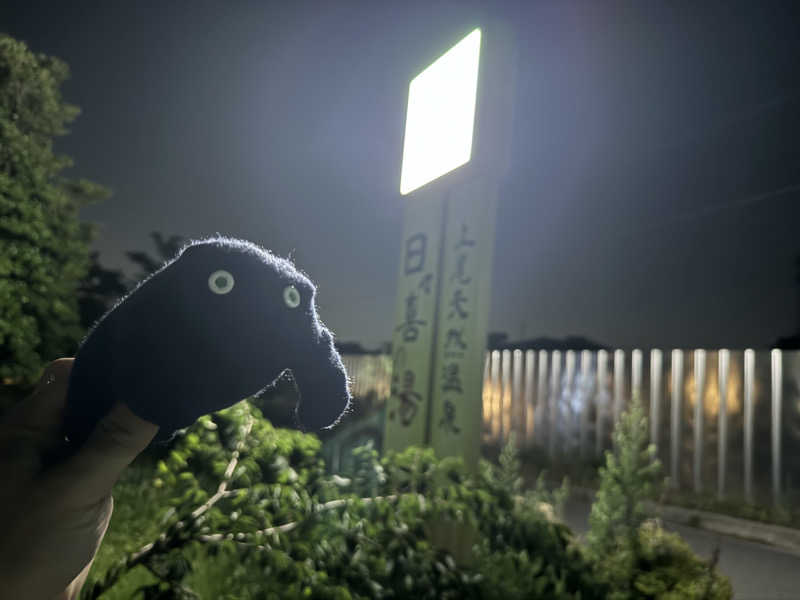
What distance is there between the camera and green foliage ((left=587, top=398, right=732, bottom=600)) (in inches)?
138

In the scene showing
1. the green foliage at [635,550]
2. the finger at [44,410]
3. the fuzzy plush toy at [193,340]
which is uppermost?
the fuzzy plush toy at [193,340]

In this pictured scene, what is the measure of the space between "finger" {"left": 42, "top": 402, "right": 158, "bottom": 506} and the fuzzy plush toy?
2 cm

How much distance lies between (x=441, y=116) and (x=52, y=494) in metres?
4.37

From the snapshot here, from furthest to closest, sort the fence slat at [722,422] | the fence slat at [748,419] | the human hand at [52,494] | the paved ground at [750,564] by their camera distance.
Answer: the fence slat at [722,422] → the fence slat at [748,419] → the paved ground at [750,564] → the human hand at [52,494]

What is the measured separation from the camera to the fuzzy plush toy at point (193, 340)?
92 cm

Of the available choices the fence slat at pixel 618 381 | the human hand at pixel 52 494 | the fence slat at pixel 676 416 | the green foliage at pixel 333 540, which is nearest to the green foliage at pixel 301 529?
the green foliage at pixel 333 540

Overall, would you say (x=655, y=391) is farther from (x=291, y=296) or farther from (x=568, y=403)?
(x=291, y=296)

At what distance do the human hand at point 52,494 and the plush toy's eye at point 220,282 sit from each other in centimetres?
22

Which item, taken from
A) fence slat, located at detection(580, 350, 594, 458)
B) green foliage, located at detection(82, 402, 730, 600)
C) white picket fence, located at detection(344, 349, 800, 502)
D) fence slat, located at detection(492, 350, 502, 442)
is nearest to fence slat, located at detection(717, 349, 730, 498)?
white picket fence, located at detection(344, 349, 800, 502)

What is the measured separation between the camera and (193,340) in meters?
0.92

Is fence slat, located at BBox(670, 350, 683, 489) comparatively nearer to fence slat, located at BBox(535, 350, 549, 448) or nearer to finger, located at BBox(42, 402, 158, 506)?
fence slat, located at BBox(535, 350, 549, 448)

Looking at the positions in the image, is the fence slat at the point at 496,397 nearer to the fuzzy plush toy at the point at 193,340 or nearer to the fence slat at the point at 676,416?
the fence slat at the point at 676,416

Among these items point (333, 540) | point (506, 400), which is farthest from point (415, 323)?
point (506, 400)

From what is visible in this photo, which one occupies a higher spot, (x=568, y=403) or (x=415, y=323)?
(x=415, y=323)
